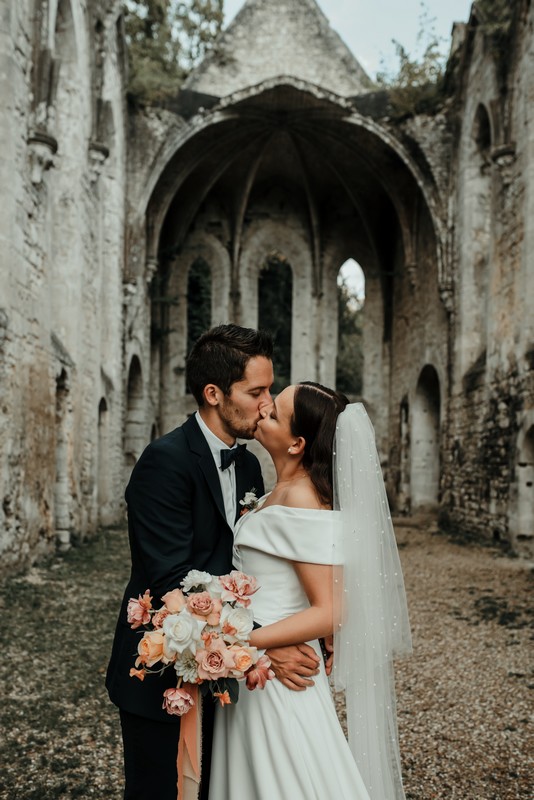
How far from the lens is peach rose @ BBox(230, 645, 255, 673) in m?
1.84

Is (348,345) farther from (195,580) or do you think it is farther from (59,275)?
(195,580)

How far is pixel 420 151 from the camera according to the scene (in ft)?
48.5

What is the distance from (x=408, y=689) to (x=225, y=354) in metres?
3.37

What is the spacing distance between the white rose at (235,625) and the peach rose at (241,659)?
0.09ft

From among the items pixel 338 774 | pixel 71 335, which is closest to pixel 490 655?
pixel 338 774

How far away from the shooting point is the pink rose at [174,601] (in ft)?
6.17

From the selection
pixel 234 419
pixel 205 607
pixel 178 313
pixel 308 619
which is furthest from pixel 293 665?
pixel 178 313

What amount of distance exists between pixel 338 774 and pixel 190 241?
59.4ft

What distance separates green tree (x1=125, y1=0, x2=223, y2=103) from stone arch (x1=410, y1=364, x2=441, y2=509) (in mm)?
8200

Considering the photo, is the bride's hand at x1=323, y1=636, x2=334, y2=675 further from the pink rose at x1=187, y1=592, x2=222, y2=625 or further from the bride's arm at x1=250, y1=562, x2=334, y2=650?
the pink rose at x1=187, y1=592, x2=222, y2=625

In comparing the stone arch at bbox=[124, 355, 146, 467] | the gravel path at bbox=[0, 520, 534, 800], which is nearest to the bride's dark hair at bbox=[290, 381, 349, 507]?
the gravel path at bbox=[0, 520, 534, 800]

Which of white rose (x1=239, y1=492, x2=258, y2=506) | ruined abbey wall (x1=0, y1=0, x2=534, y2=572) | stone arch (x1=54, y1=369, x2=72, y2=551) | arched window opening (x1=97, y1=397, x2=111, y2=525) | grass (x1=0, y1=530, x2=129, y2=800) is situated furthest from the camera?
arched window opening (x1=97, y1=397, x2=111, y2=525)

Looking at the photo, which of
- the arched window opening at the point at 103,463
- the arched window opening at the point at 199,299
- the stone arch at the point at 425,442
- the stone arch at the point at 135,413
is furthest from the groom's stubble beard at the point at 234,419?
the arched window opening at the point at 199,299

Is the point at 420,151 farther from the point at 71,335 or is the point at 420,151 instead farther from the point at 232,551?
the point at 232,551
